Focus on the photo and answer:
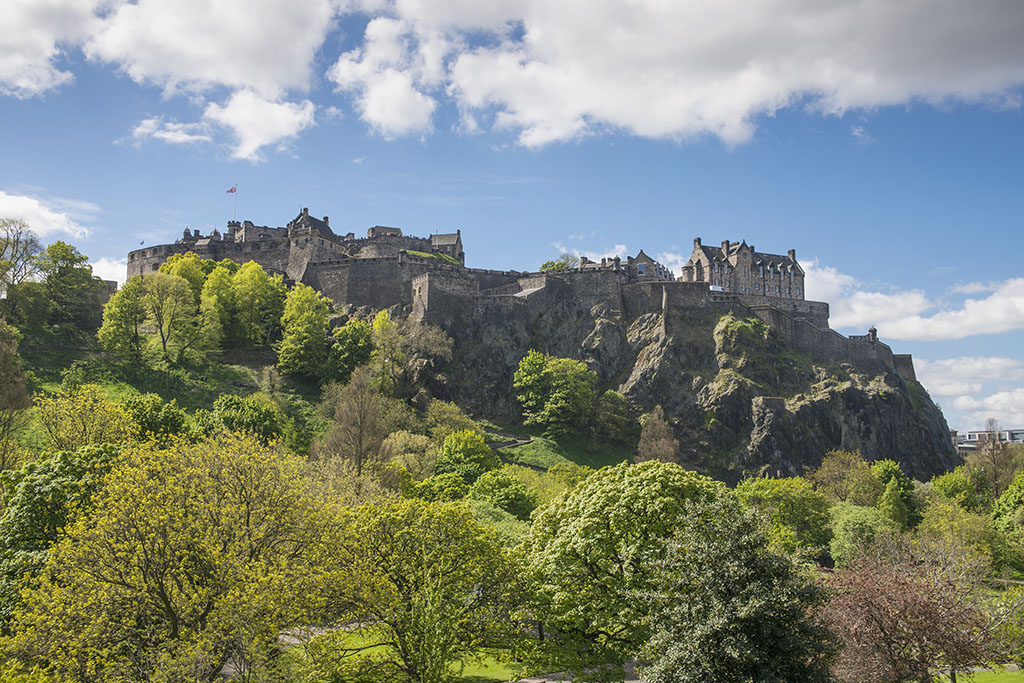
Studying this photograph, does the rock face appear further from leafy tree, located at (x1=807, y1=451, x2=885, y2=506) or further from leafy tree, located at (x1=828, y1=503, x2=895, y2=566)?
leafy tree, located at (x1=828, y1=503, x2=895, y2=566)

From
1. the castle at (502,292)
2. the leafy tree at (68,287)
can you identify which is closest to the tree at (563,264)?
the castle at (502,292)

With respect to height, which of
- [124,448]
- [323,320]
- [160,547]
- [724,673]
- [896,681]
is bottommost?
[896,681]

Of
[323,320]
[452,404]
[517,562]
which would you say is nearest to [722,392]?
[452,404]

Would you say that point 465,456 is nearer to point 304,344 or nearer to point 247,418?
point 247,418

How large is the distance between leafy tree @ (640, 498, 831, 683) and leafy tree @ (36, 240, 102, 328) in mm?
66957

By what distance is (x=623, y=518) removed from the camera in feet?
77.2

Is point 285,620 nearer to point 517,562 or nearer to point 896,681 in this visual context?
point 517,562

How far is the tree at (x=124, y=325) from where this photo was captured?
64312 millimetres

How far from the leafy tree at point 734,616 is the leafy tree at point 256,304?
199 ft

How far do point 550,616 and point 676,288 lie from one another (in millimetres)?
59338

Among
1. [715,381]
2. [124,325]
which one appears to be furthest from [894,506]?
[124,325]

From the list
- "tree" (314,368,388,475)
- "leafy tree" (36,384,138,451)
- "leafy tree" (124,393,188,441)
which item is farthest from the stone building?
"leafy tree" (36,384,138,451)

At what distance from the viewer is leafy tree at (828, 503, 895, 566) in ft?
158

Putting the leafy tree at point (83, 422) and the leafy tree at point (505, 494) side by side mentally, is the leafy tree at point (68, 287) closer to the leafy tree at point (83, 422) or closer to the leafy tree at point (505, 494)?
the leafy tree at point (83, 422)
